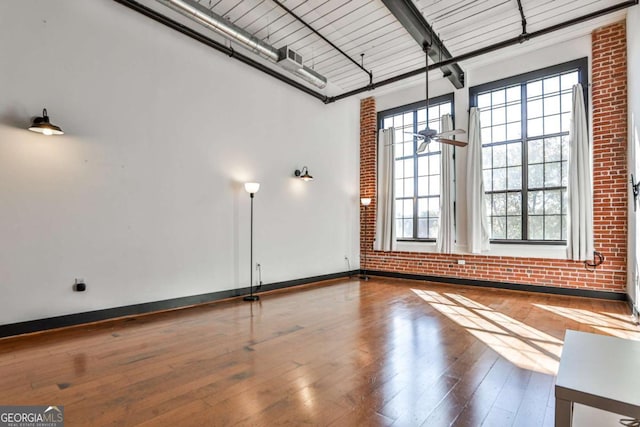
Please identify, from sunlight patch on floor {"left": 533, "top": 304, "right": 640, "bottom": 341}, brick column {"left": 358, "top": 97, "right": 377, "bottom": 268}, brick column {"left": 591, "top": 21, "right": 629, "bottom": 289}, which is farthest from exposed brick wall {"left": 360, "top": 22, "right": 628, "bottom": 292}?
brick column {"left": 358, "top": 97, "right": 377, "bottom": 268}

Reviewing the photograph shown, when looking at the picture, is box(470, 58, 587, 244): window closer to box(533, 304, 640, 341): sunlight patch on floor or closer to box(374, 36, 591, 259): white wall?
box(374, 36, 591, 259): white wall

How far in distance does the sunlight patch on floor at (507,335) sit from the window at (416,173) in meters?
2.37

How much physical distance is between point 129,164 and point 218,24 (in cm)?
214

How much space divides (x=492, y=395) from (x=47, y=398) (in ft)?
9.73

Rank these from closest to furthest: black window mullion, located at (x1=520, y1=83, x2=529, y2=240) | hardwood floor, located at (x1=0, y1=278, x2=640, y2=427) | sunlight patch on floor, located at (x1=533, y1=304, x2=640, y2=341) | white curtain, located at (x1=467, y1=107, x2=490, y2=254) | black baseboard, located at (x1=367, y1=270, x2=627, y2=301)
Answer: hardwood floor, located at (x1=0, y1=278, x2=640, y2=427) < sunlight patch on floor, located at (x1=533, y1=304, x2=640, y2=341) < black baseboard, located at (x1=367, y1=270, x2=627, y2=301) < black window mullion, located at (x1=520, y1=83, x2=529, y2=240) < white curtain, located at (x1=467, y1=107, x2=490, y2=254)

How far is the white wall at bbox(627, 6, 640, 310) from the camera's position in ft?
13.1

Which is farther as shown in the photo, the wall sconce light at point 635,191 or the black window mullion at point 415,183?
the black window mullion at point 415,183

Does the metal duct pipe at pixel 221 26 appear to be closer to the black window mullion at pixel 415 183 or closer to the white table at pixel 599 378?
the black window mullion at pixel 415 183

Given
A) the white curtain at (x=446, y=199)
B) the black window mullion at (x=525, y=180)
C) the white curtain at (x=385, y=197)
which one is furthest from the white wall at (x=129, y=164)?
the black window mullion at (x=525, y=180)

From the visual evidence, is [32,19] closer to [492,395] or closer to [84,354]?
[84,354]

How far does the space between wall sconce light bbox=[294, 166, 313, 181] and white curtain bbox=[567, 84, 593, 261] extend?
4.37 metres

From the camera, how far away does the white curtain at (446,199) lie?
6418mm

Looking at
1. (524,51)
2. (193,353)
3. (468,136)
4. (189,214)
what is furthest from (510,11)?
(193,353)

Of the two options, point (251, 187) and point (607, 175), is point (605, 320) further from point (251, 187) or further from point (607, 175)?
point (251, 187)
